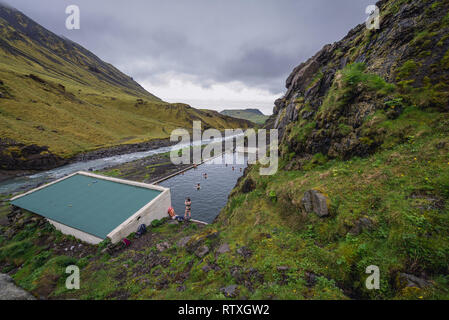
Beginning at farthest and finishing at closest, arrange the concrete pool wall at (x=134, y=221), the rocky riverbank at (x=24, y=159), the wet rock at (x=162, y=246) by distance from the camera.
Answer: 1. the rocky riverbank at (x=24, y=159)
2. the concrete pool wall at (x=134, y=221)
3. the wet rock at (x=162, y=246)

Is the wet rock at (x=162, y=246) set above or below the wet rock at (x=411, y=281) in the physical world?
below

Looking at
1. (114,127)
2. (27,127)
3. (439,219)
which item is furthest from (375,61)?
(114,127)

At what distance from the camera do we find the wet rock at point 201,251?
1040cm

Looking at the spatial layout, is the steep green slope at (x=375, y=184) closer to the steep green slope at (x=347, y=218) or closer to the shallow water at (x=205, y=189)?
the steep green slope at (x=347, y=218)

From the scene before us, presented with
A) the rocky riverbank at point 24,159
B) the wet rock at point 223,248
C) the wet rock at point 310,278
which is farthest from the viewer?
the rocky riverbank at point 24,159

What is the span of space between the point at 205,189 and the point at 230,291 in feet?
95.3

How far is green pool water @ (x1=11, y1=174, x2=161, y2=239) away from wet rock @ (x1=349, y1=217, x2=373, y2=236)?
17282 millimetres

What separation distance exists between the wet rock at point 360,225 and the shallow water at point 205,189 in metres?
18.6

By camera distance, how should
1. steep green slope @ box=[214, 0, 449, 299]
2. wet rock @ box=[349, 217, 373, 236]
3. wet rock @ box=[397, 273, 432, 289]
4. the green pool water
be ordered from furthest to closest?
the green pool water < wet rock @ box=[349, 217, 373, 236] < steep green slope @ box=[214, 0, 449, 299] < wet rock @ box=[397, 273, 432, 289]

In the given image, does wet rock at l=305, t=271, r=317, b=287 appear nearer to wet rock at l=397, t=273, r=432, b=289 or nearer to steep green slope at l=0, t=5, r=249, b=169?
wet rock at l=397, t=273, r=432, b=289

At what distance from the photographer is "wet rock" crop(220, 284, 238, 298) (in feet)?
21.9

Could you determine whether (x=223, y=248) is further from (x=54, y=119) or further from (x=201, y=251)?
(x=54, y=119)

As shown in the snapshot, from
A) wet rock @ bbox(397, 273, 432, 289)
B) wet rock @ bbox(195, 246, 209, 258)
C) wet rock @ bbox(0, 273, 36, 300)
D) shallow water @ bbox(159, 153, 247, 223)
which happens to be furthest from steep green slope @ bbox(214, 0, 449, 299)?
wet rock @ bbox(0, 273, 36, 300)

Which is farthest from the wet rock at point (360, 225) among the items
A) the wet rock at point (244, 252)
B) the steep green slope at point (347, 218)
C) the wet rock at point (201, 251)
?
the wet rock at point (201, 251)
